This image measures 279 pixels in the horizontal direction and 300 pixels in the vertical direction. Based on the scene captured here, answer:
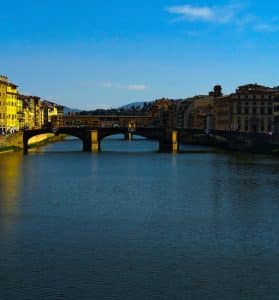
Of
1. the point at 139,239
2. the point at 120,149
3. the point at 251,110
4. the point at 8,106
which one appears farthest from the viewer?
the point at 251,110

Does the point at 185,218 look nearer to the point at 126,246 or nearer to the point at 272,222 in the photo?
the point at 272,222

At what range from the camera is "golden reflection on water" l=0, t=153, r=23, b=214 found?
2905 cm

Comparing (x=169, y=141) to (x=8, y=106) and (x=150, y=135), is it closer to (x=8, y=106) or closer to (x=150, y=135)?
(x=150, y=135)

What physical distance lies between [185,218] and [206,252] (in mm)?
6170

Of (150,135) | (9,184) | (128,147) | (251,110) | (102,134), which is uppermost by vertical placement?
(251,110)

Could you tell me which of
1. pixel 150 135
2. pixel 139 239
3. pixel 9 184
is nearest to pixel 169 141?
pixel 150 135

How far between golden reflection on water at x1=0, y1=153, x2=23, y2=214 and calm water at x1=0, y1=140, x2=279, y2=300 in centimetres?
5

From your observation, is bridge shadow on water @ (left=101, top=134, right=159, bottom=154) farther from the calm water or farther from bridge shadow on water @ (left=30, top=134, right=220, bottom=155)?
the calm water

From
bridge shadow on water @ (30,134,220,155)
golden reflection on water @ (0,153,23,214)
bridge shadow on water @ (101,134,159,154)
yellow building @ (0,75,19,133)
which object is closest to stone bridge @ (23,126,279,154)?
bridge shadow on water @ (30,134,220,155)

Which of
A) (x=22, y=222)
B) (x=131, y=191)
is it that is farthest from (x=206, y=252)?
(x=131, y=191)

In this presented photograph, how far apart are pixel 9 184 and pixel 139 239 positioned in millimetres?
18011

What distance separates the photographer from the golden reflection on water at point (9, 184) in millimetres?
29045

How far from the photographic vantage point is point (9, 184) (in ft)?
126

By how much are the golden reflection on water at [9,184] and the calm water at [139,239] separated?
2.1 inches
